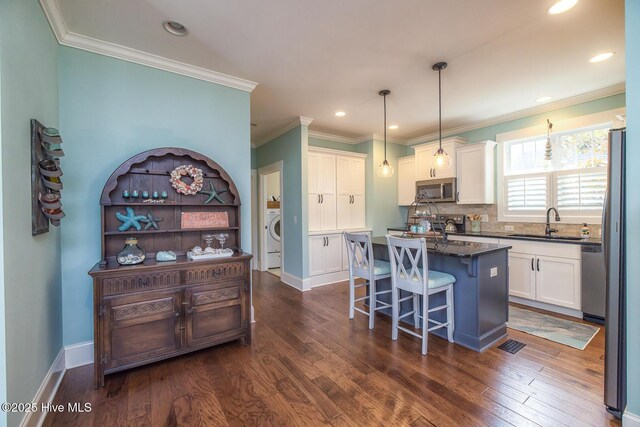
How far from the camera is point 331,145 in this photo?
17.8ft

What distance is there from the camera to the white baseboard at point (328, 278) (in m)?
4.59

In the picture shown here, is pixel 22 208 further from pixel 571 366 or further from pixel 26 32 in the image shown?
pixel 571 366

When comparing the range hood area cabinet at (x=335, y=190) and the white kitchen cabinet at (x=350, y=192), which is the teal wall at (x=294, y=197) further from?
the white kitchen cabinet at (x=350, y=192)

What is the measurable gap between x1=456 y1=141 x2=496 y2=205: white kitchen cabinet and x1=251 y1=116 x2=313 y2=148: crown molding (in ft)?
8.46

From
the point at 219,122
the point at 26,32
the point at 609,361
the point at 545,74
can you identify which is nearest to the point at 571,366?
the point at 609,361

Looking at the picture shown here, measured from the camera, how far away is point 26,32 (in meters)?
1.63

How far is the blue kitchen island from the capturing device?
2496 millimetres

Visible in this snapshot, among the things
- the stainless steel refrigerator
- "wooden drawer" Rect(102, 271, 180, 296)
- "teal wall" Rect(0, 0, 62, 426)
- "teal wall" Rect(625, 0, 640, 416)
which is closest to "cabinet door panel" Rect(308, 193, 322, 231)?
"wooden drawer" Rect(102, 271, 180, 296)

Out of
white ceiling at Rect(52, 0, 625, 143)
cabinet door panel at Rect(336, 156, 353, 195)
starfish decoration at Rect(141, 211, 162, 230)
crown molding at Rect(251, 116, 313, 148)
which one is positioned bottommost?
starfish decoration at Rect(141, 211, 162, 230)

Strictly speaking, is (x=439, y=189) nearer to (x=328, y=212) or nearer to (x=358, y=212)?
(x=358, y=212)

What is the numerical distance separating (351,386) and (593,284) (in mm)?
2988

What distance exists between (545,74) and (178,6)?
357cm

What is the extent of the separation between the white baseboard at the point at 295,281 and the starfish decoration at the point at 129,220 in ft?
8.43

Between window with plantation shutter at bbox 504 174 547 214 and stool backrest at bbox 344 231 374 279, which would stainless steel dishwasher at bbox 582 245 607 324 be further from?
stool backrest at bbox 344 231 374 279
